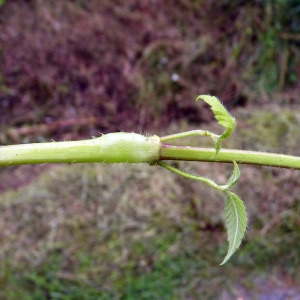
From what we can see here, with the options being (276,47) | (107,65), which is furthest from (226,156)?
(107,65)

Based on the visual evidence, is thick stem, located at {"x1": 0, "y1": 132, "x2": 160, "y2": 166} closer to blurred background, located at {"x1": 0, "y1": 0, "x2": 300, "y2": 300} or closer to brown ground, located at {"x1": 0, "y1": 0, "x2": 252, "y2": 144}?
blurred background, located at {"x1": 0, "y1": 0, "x2": 300, "y2": 300}

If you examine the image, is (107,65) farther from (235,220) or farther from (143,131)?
(235,220)

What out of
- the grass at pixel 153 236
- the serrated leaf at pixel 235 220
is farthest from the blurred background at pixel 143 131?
the serrated leaf at pixel 235 220

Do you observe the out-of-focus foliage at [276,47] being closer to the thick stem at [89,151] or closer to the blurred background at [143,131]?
the blurred background at [143,131]

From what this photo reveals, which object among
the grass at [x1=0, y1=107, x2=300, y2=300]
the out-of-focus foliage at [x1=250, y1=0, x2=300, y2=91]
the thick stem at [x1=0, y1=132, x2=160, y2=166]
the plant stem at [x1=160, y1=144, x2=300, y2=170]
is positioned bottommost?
the grass at [x1=0, y1=107, x2=300, y2=300]

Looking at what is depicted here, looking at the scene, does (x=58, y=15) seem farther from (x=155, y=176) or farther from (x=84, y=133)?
(x=155, y=176)

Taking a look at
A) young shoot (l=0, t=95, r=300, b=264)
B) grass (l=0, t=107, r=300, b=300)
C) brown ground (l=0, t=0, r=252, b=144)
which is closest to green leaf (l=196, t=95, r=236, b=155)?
young shoot (l=0, t=95, r=300, b=264)
